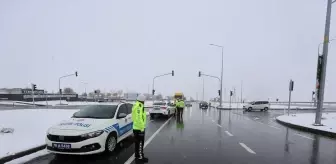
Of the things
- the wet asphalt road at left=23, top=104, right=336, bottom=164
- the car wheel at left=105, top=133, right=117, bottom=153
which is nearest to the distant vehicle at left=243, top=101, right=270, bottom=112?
the wet asphalt road at left=23, top=104, right=336, bottom=164

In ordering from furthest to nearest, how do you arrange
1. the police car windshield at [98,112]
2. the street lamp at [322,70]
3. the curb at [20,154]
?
the street lamp at [322,70]
the police car windshield at [98,112]
the curb at [20,154]

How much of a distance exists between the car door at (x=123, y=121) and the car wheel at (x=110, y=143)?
425 mm

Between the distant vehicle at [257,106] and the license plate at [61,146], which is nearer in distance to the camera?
the license plate at [61,146]

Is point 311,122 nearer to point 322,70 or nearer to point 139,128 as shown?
point 322,70

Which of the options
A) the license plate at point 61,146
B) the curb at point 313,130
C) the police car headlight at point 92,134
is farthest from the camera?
the curb at point 313,130

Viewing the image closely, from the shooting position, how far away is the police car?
661cm

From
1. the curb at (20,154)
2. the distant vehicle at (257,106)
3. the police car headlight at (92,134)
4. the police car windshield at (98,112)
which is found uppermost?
the police car windshield at (98,112)

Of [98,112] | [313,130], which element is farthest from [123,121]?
[313,130]

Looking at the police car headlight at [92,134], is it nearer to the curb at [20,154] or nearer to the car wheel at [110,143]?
the car wheel at [110,143]

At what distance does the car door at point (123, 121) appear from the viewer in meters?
8.40

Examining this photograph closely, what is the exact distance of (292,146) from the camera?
913cm

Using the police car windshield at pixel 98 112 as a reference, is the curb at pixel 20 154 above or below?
below

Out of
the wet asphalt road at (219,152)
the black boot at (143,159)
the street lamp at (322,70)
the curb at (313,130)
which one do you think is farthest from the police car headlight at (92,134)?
the street lamp at (322,70)

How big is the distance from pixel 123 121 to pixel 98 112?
36.3 inches
